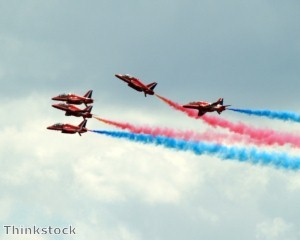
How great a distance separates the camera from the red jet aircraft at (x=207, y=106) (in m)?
179

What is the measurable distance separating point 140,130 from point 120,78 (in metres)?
11.2

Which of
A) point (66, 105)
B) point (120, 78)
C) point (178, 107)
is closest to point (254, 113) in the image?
point (178, 107)

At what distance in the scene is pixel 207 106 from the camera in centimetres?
18025

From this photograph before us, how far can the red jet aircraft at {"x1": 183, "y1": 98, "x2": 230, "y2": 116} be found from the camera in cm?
17915

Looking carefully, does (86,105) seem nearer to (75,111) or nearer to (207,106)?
(75,111)

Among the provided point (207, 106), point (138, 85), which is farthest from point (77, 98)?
point (207, 106)

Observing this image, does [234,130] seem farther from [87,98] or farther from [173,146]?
[87,98]

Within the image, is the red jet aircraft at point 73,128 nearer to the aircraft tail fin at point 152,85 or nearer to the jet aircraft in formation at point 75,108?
the jet aircraft in formation at point 75,108

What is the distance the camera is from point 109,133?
190 meters

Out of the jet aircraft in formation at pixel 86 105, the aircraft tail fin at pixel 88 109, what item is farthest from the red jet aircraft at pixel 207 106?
the aircraft tail fin at pixel 88 109

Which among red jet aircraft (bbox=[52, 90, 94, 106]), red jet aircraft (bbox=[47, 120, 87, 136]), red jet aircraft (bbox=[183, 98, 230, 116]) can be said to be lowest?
red jet aircraft (bbox=[47, 120, 87, 136])

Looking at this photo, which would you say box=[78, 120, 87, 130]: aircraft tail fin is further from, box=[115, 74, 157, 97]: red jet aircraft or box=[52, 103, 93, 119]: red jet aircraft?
box=[115, 74, 157, 97]: red jet aircraft

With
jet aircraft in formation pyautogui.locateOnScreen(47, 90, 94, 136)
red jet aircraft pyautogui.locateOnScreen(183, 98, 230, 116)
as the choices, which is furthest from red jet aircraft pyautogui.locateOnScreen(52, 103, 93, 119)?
red jet aircraft pyautogui.locateOnScreen(183, 98, 230, 116)

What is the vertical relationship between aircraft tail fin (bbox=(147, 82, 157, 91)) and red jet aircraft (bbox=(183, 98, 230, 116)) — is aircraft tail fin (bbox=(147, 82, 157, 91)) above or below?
above
